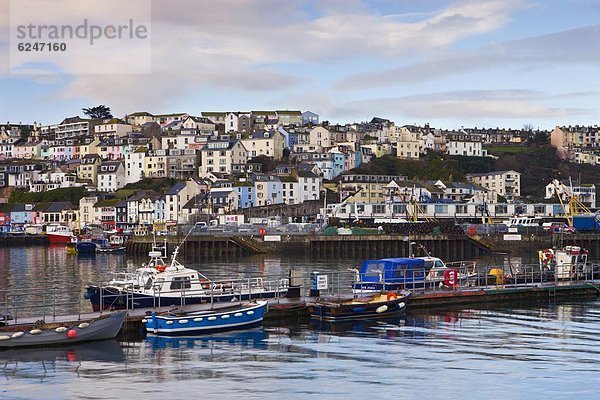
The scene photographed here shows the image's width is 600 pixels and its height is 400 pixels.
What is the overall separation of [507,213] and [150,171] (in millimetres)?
67252

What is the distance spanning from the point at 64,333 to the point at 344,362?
984cm

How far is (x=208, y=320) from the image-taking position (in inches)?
1302

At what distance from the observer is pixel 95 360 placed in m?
28.4

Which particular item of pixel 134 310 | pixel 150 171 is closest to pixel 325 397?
pixel 134 310

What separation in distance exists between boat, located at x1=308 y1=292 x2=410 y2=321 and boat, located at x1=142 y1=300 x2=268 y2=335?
2.86 m

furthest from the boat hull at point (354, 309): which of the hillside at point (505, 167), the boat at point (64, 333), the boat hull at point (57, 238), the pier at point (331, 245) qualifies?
the hillside at point (505, 167)

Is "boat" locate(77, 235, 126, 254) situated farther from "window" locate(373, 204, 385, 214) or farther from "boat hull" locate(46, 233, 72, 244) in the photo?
"window" locate(373, 204, 385, 214)

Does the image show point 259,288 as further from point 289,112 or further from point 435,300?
point 289,112

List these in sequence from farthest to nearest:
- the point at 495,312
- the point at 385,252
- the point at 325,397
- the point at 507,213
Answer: the point at 507,213
the point at 385,252
the point at 495,312
the point at 325,397

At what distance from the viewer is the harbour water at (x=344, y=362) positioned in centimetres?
2416

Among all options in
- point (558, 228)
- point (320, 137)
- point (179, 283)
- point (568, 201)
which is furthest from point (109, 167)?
point (179, 283)

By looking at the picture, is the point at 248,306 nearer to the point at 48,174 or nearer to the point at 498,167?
the point at 48,174

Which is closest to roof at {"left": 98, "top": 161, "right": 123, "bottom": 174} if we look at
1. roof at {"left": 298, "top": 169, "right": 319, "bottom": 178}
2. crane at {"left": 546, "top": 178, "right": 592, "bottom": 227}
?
roof at {"left": 298, "top": 169, "right": 319, "bottom": 178}

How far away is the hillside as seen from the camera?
530ft
